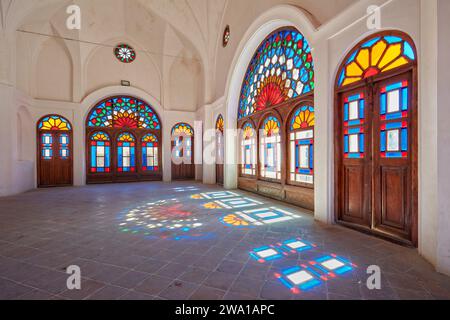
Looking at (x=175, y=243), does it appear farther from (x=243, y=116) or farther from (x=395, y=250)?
(x=243, y=116)

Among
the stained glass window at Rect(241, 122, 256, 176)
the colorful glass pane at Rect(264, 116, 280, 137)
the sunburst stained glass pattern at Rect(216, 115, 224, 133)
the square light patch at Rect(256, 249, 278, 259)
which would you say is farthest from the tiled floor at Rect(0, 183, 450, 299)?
the sunburst stained glass pattern at Rect(216, 115, 224, 133)

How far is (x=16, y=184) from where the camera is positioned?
7.98m

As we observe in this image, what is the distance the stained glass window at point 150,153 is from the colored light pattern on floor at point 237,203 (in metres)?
6.79

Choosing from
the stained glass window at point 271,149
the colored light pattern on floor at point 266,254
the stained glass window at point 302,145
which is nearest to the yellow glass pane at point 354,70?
the stained glass window at point 302,145

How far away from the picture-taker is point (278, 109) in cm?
625

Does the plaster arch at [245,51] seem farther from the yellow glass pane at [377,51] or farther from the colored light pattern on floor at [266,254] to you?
the colored light pattern on floor at [266,254]

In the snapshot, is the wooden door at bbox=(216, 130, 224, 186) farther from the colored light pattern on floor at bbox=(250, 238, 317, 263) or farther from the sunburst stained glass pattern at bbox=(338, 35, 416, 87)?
the colored light pattern on floor at bbox=(250, 238, 317, 263)

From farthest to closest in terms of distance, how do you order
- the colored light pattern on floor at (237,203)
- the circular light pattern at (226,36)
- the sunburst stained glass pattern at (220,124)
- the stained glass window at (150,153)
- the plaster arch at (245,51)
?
1. the stained glass window at (150,153)
2. the sunburst stained glass pattern at (220,124)
3. the circular light pattern at (226,36)
4. the colored light pattern on floor at (237,203)
5. the plaster arch at (245,51)

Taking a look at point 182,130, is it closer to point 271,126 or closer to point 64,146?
point 64,146

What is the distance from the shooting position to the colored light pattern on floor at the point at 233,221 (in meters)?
4.05

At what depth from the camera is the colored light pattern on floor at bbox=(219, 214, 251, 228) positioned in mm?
4055

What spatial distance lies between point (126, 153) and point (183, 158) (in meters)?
2.93

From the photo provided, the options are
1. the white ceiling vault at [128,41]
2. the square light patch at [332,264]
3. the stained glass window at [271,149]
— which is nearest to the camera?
the square light patch at [332,264]
